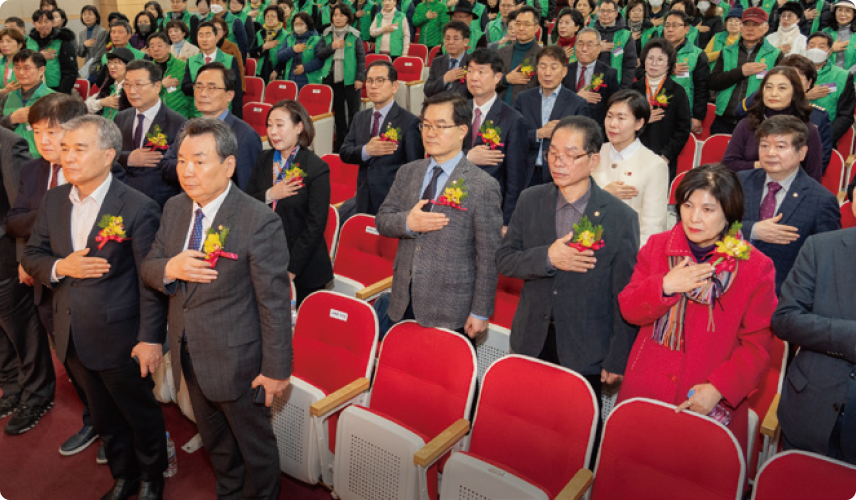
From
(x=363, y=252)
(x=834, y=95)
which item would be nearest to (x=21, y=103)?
(x=363, y=252)

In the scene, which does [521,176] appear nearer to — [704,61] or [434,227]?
[434,227]

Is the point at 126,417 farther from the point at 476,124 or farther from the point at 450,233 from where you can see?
the point at 476,124

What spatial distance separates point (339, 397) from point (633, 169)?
1.71 metres

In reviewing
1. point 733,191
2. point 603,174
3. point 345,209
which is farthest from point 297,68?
point 733,191

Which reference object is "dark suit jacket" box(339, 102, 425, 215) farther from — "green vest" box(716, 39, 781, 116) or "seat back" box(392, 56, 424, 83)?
"seat back" box(392, 56, 424, 83)

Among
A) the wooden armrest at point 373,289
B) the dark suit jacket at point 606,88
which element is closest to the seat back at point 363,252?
the wooden armrest at point 373,289

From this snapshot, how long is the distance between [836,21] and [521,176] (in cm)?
465

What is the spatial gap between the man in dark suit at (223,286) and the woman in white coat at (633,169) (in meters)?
1.63

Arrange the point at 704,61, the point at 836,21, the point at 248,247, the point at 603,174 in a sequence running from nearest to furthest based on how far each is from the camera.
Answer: the point at 248,247 < the point at 603,174 < the point at 704,61 < the point at 836,21

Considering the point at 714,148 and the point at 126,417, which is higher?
the point at 714,148

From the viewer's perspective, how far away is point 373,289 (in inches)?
136

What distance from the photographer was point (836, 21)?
6312mm

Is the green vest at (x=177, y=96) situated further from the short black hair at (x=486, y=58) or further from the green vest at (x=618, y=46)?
the green vest at (x=618, y=46)

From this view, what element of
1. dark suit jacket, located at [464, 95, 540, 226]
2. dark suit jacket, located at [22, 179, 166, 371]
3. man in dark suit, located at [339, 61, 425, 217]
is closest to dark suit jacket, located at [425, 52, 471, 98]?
man in dark suit, located at [339, 61, 425, 217]
